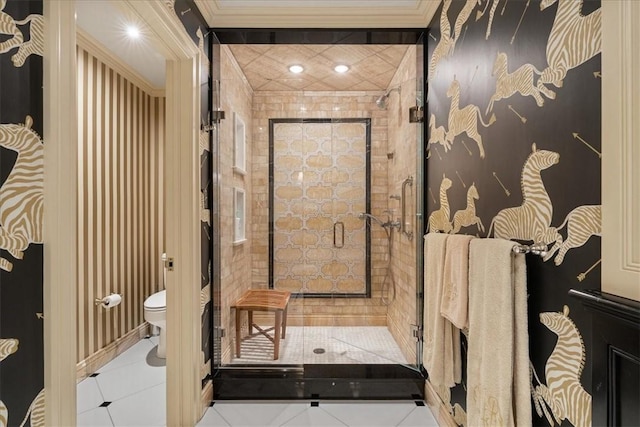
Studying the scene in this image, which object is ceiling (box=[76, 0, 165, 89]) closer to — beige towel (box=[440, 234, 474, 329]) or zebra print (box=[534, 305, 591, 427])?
beige towel (box=[440, 234, 474, 329])

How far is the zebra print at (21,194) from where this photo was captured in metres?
0.83

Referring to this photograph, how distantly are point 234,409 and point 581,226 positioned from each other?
82.3 inches

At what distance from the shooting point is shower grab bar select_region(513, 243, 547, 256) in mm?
1007

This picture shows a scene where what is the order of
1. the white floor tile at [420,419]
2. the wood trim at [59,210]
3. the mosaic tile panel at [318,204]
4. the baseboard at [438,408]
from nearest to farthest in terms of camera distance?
the wood trim at [59,210]
the baseboard at [438,408]
the white floor tile at [420,419]
the mosaic tile panel at [318,204]

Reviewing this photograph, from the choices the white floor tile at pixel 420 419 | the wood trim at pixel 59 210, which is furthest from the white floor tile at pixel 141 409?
the white floor tile at pixel 420 419

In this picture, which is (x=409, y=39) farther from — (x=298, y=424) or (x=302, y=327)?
(x=298, y=424)

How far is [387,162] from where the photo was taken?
2.68 m

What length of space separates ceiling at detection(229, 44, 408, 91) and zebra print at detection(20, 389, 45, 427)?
7.65ft

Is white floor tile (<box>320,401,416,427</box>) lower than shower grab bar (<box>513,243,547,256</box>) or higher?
lower

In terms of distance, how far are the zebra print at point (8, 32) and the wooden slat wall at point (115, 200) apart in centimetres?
186

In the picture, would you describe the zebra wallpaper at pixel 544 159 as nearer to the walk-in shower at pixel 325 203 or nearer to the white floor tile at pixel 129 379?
the walk-in shower at pixel 325 203

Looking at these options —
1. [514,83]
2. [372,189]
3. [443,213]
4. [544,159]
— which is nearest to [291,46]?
[372,189]

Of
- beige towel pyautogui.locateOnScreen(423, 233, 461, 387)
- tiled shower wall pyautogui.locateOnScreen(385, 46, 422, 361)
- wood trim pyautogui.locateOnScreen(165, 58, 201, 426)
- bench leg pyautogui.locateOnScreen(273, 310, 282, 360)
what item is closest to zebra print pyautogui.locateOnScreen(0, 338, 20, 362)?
wood trim pyautogui.locateOnScreen(165, 58, 201, 426)

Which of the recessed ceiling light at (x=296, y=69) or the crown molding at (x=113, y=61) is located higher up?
the crown molding at (x=113, y=61)
